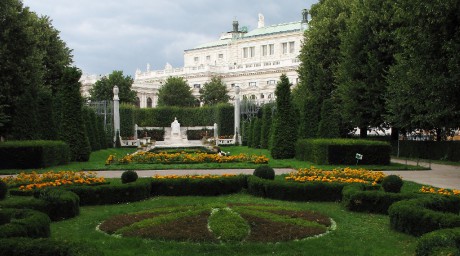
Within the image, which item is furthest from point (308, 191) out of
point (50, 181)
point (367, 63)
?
point (367, 63)

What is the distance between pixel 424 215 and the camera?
805 cm

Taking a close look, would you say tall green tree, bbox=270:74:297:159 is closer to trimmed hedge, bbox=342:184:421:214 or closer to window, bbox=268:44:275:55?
Answer: trimmed hedge, bbox=342:184:421:214

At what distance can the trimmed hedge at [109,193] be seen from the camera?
11.9 meters

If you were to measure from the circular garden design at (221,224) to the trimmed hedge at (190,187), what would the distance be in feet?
9.50

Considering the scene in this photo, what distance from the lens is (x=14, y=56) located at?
27.0 meters

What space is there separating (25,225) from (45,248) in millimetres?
1641

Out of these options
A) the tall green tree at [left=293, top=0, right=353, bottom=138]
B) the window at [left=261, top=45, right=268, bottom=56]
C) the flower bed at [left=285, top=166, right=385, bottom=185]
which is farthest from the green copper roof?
the flower bed at [left=285, top=166, right=385, bottom=185]

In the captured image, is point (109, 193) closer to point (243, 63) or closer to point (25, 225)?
point (25, 225)

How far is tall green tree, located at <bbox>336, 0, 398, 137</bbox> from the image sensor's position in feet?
92.9

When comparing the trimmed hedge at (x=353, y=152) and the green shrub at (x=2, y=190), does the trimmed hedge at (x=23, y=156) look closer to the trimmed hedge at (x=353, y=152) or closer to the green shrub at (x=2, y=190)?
the green shrub at (x=2, y=190)

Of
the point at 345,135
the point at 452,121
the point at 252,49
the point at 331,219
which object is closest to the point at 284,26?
the point at 252,49

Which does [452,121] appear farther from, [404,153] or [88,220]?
[88,220]

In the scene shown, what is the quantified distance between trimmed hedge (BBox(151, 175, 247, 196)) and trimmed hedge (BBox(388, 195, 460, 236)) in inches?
214

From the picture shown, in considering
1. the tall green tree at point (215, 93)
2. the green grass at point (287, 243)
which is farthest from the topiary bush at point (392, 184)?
the tall green tree at point (215, 93)
